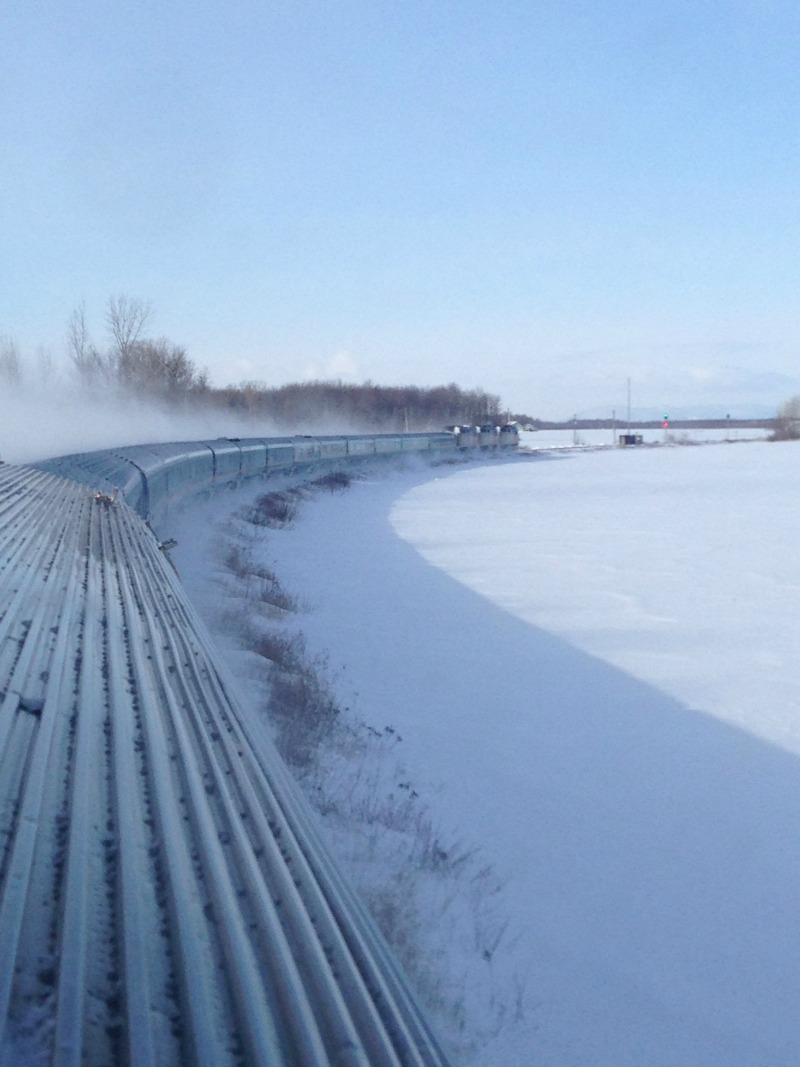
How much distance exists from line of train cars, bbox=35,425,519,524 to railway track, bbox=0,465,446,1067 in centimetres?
559

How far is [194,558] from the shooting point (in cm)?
1252

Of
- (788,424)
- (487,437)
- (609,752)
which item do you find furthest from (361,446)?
(788,424)

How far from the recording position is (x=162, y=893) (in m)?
1.94

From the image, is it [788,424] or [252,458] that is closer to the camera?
[252,458]

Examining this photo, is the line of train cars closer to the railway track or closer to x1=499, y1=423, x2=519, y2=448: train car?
the railway track

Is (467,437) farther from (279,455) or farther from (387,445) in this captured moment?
(279,455)

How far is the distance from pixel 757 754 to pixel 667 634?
11.5 feet

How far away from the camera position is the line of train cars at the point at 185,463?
11461 millimetres

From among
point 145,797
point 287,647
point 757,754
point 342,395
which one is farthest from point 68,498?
point 342,395

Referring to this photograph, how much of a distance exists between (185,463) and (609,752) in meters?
12.7

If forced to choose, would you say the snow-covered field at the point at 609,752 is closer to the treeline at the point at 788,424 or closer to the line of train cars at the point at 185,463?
the line of train cars at the point at 185,463

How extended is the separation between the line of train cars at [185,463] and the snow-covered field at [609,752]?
2.19 metres

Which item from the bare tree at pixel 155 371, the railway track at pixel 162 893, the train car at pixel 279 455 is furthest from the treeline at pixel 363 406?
the railway track at pixel 162 893

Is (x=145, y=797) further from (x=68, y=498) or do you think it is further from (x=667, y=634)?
(x=667, y=634)
